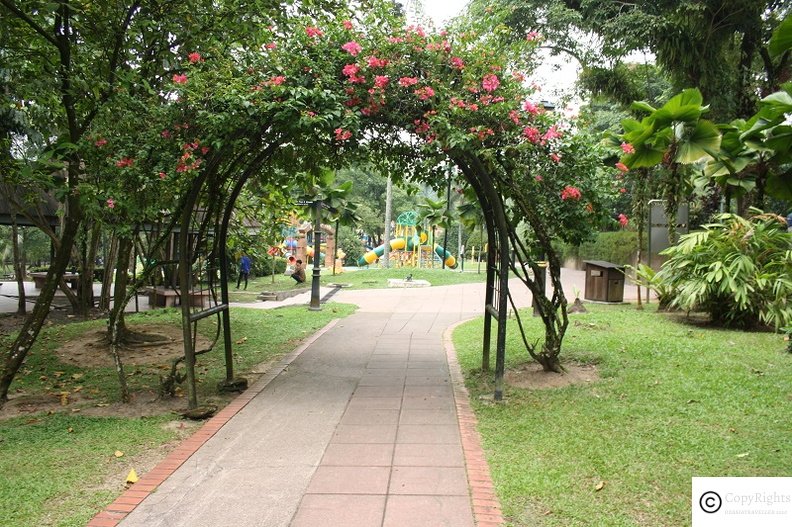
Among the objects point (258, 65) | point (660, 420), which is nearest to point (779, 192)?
point (660, 420)

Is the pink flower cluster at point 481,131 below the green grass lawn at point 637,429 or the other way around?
the other way around

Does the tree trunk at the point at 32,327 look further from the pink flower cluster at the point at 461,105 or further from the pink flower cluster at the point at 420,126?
the pink flower cluster at the point at 461,105

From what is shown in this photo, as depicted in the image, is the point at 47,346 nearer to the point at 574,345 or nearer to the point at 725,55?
the point at 574,345

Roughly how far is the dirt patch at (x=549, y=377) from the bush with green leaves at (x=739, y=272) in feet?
10.3

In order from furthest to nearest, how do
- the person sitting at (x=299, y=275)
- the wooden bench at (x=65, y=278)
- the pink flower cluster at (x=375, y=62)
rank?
the person sitting at (x=299, y=275), the wooden bench at (x=65, y=278), the pink flower cluster at (x=375, y=62)

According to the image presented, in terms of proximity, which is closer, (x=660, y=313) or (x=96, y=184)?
(x=96, y=184)

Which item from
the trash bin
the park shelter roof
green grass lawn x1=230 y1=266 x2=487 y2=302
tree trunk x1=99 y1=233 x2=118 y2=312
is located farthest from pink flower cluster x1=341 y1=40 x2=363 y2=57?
green grass lawn x1=230 y1=266 x2=487 y2=302

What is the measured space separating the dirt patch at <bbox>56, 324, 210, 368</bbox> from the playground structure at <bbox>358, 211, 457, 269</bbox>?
22.8m

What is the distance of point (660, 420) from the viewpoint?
17.2 feet

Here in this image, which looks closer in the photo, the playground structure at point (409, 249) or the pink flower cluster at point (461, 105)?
the pink flower cluster at point (461, 105)

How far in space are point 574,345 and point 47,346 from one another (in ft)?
25.9

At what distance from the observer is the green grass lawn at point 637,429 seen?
391 cm

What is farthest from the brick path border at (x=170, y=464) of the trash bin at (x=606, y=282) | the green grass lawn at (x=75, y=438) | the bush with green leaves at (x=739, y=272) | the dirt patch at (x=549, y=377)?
the trash bin at (x=606, y=282)

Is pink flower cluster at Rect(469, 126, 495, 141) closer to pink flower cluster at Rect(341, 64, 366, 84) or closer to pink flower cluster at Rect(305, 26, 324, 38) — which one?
pink flower cluster at Rect(341, 64, 366, 84)
